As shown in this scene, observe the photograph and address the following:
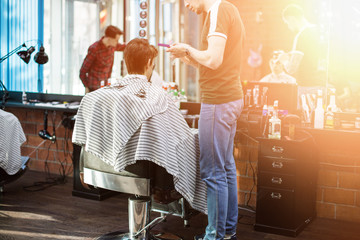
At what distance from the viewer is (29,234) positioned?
8.59 ft

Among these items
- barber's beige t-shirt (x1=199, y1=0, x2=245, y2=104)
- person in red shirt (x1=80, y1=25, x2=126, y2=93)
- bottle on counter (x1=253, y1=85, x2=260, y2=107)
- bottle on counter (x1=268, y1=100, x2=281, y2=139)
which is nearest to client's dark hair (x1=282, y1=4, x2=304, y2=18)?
person in red shirt (x1=80, y1=25, x2=126, y2=93)

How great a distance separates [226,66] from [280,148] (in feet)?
2.48

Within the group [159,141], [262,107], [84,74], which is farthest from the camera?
[84,74]

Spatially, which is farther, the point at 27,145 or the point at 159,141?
the point at 27,145

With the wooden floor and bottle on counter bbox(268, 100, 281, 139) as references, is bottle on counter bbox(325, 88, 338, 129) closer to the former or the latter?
bottle on counter bbox(268, 100, 281, 139)

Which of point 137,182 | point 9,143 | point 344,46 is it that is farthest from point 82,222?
point 344,46

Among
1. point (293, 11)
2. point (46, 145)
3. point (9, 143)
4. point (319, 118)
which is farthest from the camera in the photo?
point (293, 11)

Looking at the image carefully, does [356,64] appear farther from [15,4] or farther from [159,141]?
[15,4]

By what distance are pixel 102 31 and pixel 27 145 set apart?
173 centimetres

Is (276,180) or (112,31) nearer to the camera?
(276,180)

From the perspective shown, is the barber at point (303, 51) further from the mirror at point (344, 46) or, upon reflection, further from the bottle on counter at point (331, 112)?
the bottle on counter at point (331, 112)

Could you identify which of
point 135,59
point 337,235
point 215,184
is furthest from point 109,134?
point 337,235

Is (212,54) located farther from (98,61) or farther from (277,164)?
(98,61)

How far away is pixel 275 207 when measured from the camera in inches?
105
